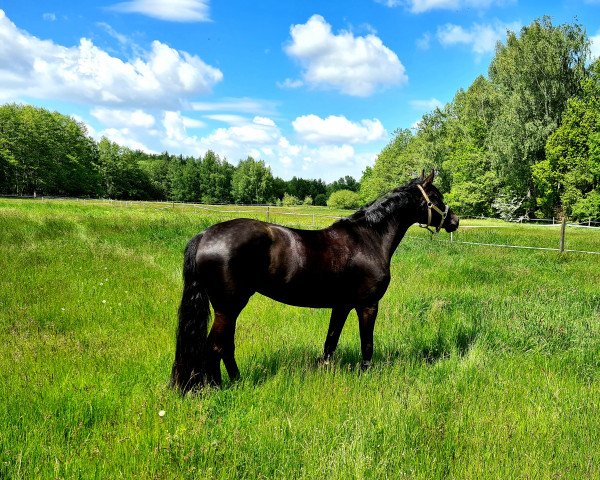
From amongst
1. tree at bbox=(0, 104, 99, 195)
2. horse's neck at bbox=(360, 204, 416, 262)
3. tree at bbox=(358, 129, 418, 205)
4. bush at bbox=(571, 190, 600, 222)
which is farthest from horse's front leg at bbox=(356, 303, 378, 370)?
tree at bbox=(0, 104, 99, 195)

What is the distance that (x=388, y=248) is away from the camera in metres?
4.77

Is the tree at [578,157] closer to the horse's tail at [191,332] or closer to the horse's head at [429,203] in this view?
the horse's head at [429,203]

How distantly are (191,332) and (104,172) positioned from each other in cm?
9786

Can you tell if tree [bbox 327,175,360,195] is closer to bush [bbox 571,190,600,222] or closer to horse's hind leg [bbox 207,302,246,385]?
bush [bbox 571,190,600,222]

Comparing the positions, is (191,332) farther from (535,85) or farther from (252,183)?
(252,183)

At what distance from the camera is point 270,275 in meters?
3.94

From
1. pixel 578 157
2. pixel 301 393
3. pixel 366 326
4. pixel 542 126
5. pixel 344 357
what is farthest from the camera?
pixel 542 126

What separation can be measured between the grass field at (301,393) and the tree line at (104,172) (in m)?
75.8

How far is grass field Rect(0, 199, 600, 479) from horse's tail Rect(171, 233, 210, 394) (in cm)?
18

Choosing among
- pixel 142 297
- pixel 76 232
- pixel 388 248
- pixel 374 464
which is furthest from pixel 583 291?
pixel 76 232

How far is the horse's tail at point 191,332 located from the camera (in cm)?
370

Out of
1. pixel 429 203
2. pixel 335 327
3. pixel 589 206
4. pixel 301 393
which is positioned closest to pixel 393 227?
pixel 429 203

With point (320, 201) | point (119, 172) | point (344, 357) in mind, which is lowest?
point (344, 357)

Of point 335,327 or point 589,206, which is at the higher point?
point 589,206
